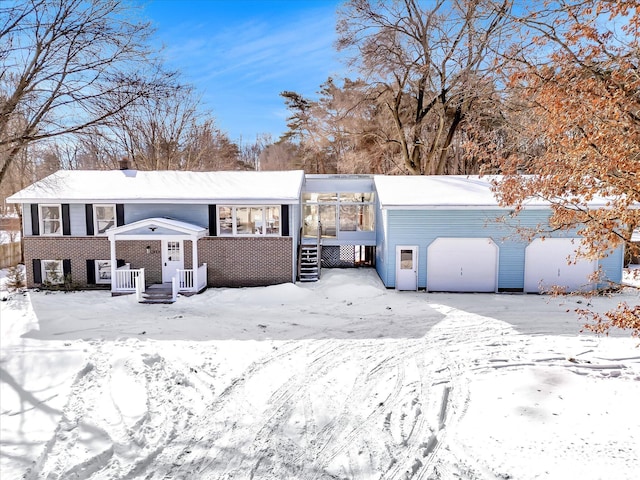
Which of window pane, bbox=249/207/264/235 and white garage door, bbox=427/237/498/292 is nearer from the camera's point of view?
white garage door, bbox=427/237/498/292

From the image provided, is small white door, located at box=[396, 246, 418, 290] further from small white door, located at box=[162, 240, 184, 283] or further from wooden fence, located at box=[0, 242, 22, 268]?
wooden fence, located at box=[0, 242, 22, 268]

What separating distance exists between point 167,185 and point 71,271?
4.86 metres

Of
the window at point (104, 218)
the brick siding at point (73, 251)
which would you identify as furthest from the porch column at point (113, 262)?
the window at point (104, 218)

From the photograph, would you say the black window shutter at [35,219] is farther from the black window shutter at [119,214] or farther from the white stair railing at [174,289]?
the white stair railing at [174,289]

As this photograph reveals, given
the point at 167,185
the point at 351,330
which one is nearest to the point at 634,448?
the point at 351,330

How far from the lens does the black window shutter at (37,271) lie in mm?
15008

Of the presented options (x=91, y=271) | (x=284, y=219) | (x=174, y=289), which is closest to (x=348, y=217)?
(x=284, y=219)

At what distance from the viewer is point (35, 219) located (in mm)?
15031

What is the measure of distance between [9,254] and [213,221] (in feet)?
46.0

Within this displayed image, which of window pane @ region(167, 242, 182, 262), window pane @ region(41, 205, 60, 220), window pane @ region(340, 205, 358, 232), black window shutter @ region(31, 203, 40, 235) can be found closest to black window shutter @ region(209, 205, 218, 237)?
window pane @ region(167, 242, 182, 262)

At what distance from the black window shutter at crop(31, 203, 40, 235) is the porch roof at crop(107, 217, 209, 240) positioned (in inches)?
133

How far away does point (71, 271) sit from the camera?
1505cm

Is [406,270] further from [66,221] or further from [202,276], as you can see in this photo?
[66,221]

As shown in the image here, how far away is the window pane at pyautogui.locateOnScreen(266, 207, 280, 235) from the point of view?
15.2m
